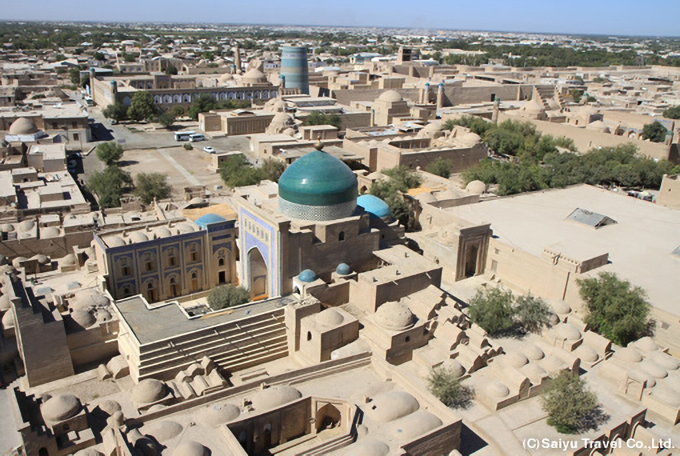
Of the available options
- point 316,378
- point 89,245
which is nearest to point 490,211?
point 316,378

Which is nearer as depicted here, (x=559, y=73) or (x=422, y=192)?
(x=422, y=192)

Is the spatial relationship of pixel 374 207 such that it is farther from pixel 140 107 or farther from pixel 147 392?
pixel 140 107

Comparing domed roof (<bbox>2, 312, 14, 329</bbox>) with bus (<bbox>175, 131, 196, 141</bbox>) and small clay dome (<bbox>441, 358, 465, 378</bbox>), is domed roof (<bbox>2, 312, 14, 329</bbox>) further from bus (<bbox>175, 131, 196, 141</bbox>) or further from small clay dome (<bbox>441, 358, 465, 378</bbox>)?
bus (<bbox>175, 131, 196, 141</bbox>)

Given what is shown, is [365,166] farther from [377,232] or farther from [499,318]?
[499,318]

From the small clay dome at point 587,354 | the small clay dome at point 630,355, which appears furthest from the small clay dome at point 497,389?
the small clay dome at point 630,355

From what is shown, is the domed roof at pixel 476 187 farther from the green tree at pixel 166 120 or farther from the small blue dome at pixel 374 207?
the green tree at pixel 166 120

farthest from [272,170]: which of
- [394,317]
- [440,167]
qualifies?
[394,317]

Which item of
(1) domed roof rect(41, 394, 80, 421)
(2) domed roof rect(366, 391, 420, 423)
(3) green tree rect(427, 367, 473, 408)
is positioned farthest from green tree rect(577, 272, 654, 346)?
(1) domed roof rect(41, 394, 80, 421)
